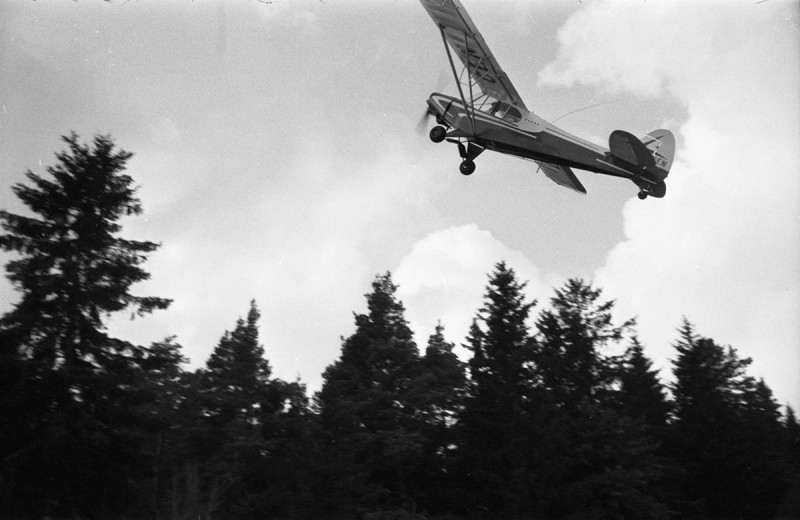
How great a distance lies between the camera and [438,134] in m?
18.9

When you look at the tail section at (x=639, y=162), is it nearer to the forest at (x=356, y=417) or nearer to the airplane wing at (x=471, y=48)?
the airplane wing at (x=471, y=48)

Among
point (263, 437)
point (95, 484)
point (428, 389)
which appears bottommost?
point (95, 484)

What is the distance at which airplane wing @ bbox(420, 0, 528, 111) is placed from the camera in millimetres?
16969

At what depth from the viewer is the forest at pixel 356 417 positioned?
20844 millimetres

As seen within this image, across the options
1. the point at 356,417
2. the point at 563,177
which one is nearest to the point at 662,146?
the point at 563,177

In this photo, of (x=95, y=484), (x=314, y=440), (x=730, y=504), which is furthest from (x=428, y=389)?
(x=95, y=484)

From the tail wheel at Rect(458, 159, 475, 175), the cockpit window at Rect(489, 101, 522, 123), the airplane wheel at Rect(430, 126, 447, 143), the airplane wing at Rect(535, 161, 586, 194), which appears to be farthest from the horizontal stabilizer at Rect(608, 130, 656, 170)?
Result: the airplane wing at Rect(535, 161, 586, 194)

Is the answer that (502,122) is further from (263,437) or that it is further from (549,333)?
(263,437)

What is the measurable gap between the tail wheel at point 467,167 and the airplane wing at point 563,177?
4.96 m

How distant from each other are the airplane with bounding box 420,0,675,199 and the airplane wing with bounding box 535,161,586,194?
10.9ft

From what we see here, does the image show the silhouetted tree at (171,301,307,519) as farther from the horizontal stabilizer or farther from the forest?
the horizontal stabilizer

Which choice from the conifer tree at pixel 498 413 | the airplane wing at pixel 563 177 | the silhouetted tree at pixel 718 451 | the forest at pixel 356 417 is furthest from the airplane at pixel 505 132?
the silhouetted tree at pixel 718 451

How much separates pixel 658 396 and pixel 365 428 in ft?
68.4

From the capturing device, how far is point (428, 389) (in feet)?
124
